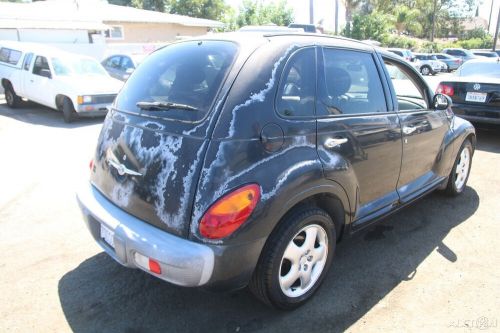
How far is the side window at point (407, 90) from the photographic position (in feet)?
12.6

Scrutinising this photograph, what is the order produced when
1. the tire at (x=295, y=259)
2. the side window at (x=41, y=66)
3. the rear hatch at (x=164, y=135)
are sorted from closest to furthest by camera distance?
1. the rear hatch at (x=164, y=135)
2. the tire at (x=295, y=259)
3. the side window at (x=41, y=66)

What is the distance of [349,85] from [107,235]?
207 cm

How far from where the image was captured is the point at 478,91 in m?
7.16

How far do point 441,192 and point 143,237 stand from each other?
150 inches

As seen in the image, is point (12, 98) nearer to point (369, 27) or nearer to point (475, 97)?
point (475, 97)

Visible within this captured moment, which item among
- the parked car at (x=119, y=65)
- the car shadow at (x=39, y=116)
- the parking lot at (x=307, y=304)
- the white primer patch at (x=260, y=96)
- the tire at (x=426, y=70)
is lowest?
the tire at (x=426, y=70)

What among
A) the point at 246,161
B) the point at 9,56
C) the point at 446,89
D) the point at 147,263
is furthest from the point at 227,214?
the point at 9,56

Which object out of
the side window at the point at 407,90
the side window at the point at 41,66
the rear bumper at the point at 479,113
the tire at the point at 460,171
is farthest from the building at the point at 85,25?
the tire at the point at 460,171

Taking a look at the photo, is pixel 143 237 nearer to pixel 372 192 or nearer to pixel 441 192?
pixel 372 192

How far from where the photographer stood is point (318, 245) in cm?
293

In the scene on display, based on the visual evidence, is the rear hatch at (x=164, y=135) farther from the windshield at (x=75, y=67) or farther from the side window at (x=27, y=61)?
the side window at (x=27, y=61)

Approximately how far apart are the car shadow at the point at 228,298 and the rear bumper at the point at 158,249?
466 millimetres

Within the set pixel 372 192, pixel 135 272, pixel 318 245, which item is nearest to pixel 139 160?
pixel 135 272

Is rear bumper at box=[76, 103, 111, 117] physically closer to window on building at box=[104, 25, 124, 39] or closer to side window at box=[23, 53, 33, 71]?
side window at box=[23, 53, 33, 71]
